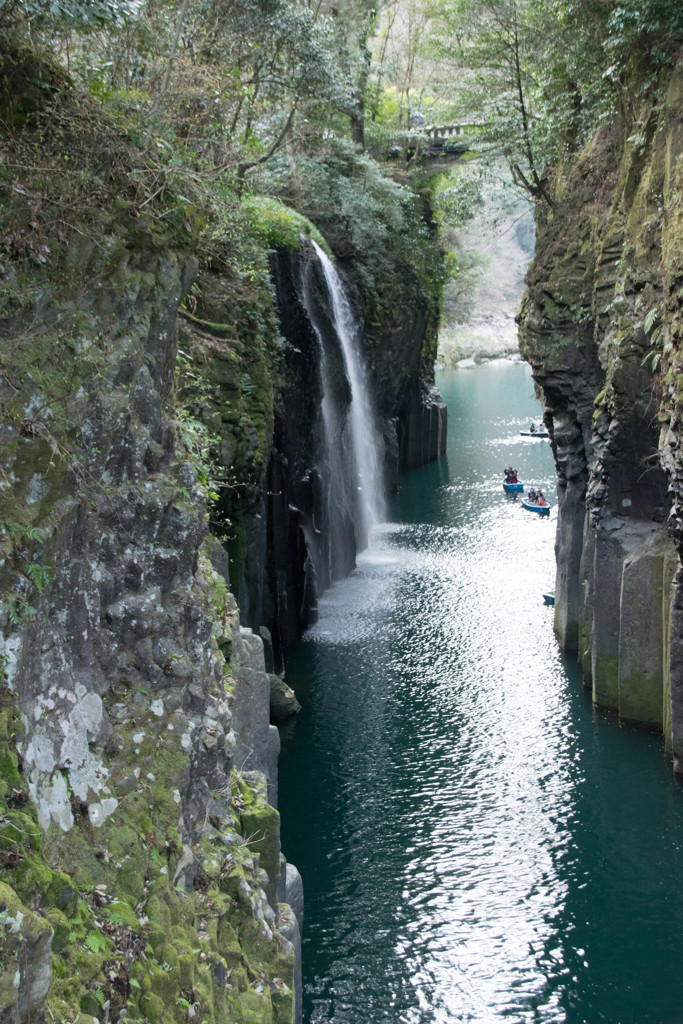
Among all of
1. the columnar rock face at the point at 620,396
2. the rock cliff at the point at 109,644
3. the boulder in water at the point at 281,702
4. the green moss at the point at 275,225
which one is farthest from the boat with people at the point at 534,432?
the rock cliff at the point at 109,644

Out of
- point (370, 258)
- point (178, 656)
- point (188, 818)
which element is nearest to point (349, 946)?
point (188, 818)

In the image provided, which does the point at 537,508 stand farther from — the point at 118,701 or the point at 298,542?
the point at 118,701

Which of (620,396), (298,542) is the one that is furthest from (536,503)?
(620,396)

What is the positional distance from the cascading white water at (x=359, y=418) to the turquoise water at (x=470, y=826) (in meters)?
8.26

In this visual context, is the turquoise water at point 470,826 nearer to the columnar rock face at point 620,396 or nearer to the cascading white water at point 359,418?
the columnar rock face at point 620,396

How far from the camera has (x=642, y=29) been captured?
59.8 ft

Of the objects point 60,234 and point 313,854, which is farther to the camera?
point 313,854

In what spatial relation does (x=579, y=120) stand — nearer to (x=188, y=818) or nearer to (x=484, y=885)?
(x=484, y=885)

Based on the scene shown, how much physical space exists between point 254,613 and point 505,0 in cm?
1984

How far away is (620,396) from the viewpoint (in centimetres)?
1950

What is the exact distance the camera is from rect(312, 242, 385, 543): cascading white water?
3216cm

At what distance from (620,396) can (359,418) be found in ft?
59.6

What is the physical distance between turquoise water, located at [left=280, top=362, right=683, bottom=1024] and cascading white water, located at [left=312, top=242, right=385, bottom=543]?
27.1 ft

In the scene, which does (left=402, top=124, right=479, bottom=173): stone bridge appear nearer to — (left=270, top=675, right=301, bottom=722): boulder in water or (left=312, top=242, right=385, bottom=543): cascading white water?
(left=312, top=242, right=385, bottom=543): cascading white water
